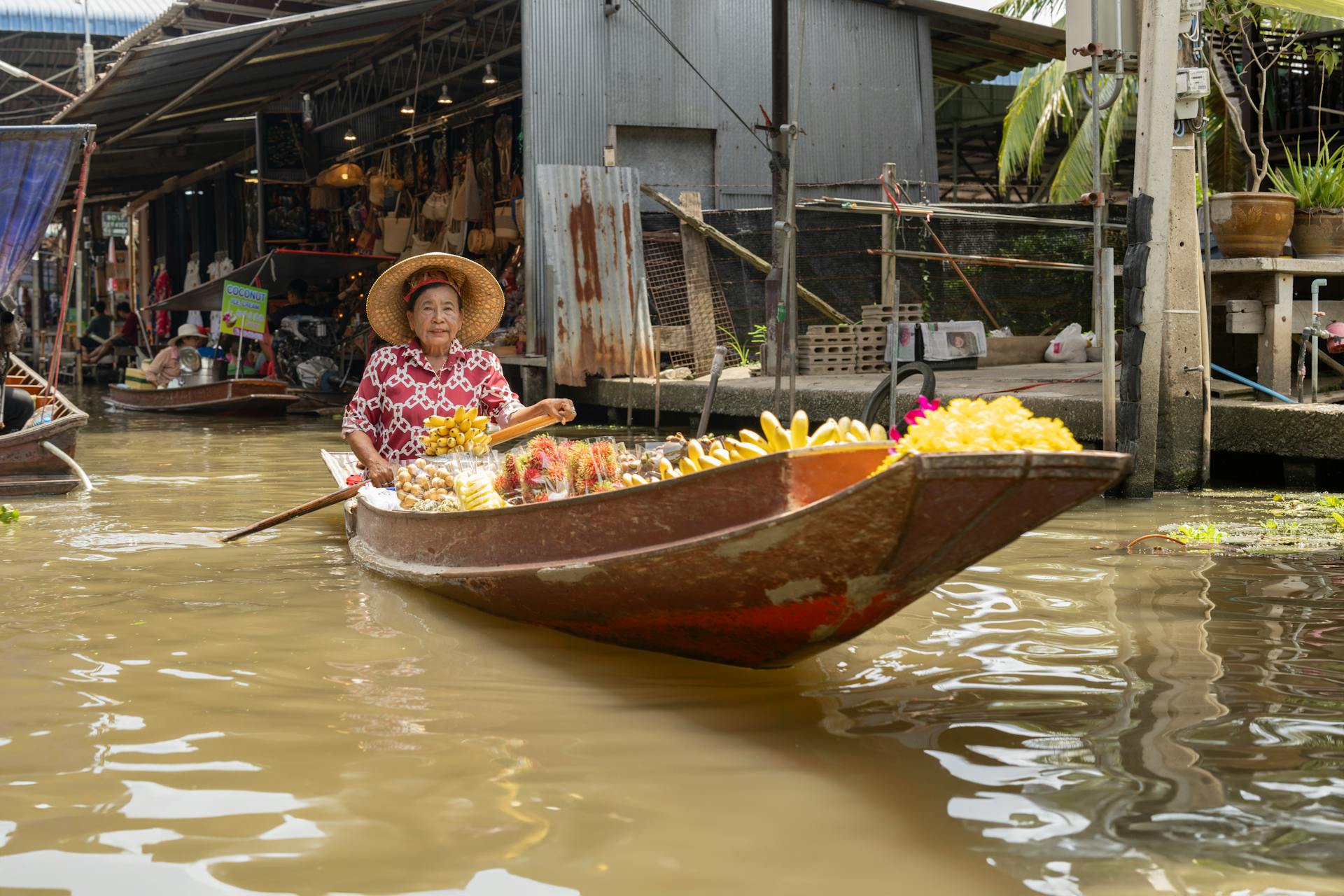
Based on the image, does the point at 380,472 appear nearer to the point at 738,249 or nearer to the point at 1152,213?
the point at 1152,213

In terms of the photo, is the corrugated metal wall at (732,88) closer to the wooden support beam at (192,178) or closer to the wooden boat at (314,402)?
the wooden boat at (314,402)

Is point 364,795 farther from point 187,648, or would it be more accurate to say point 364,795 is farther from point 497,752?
point 187,648

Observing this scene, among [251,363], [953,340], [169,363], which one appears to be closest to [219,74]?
[169,363]

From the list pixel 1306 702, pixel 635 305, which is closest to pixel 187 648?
pixel 1306 702

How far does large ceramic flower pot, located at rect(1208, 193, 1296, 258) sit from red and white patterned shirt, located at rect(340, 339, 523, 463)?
4.65 meters

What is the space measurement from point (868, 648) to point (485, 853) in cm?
200

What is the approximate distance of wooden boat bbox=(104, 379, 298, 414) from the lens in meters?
15.3

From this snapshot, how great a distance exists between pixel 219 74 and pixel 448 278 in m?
8.45

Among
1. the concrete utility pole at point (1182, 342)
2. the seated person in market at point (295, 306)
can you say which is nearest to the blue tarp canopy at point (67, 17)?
the seated person in market at point (295, 306)

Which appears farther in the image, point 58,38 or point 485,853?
→ point 58,38

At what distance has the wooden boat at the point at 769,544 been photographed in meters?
Answer: 3.03

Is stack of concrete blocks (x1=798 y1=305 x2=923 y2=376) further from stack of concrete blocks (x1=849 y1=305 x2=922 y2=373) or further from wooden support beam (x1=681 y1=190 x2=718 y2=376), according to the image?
wooden support beam (x1=681 y1=190 x2=718 y2=376)

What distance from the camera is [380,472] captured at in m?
6.14

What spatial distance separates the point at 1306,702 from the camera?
3574mm
